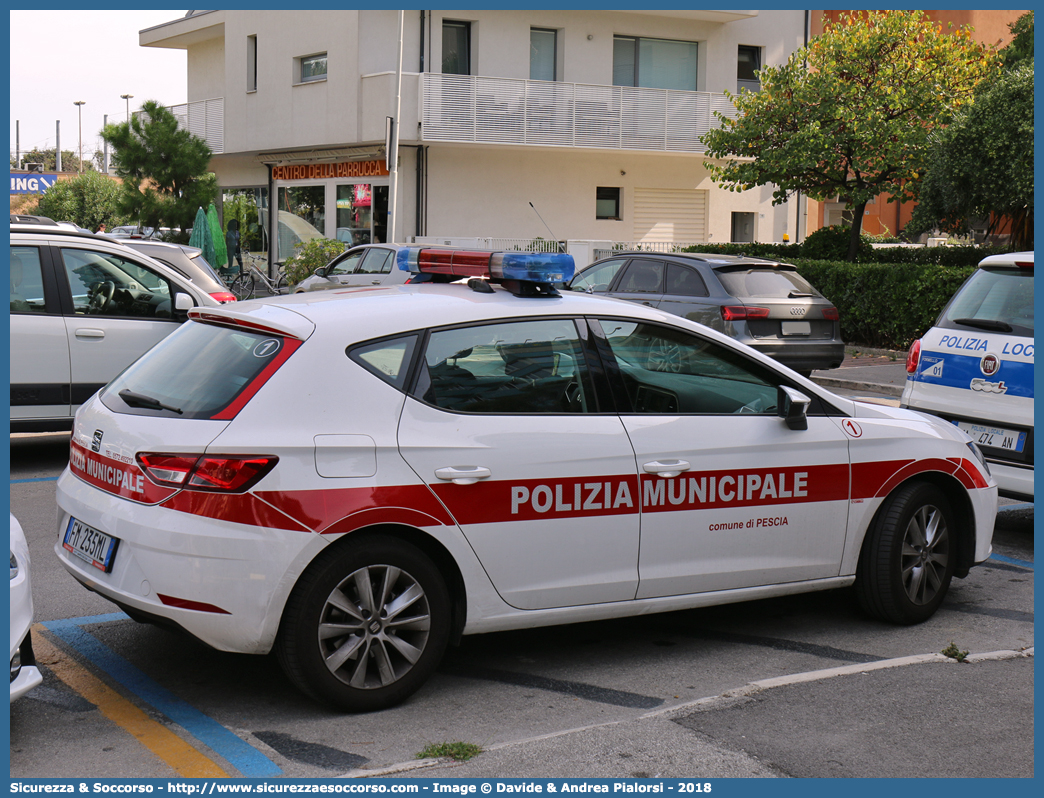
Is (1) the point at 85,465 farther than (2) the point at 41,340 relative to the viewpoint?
No

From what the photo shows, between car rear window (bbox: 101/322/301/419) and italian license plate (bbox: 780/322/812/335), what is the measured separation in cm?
949

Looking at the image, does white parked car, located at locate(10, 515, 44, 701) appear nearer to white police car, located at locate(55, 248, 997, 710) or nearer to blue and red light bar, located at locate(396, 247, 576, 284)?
white police car, located at locate(55, 248, 997, 710)

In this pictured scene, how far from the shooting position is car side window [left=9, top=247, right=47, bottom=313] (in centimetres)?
882

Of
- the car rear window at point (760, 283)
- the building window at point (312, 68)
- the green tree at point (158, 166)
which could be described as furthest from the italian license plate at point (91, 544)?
the green tree at point (158, 166)

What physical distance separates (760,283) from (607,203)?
21.1m

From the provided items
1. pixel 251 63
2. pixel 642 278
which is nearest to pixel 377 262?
pixel 642 278

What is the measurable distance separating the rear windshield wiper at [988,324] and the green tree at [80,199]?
5185 cm

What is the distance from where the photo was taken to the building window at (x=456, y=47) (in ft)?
103

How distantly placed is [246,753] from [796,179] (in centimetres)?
2123

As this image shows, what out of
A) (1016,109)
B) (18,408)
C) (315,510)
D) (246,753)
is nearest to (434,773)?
(246,753)

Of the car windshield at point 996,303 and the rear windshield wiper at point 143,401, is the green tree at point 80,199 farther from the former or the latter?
the rear windshield wiper at point 143,401

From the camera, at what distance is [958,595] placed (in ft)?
20.1

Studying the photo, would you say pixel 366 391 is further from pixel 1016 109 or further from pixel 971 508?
pixel 1016 109

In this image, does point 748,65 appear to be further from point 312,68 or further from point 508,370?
point 508,370
